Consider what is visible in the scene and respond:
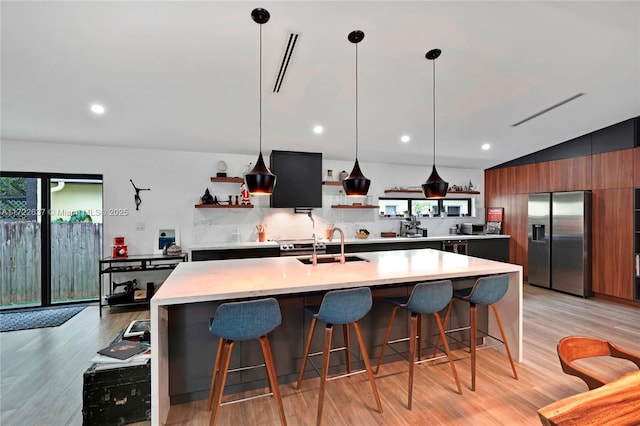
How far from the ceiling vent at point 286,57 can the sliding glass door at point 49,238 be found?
124 inches

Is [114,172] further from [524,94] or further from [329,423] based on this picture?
[524,94]

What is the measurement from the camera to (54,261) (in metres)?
4.28

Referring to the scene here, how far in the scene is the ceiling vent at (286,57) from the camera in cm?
248

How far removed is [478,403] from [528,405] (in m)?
0.33

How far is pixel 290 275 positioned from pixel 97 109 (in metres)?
2.96

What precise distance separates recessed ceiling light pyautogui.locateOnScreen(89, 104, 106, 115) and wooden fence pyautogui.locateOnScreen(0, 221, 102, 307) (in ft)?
5.83

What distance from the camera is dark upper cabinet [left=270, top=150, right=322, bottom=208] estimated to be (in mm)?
4730

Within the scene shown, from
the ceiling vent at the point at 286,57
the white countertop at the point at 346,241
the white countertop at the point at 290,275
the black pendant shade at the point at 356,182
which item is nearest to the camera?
the white countertop at the point at 290,275

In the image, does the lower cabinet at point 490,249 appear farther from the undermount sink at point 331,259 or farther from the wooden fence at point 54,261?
the wooden fence at point 54,261

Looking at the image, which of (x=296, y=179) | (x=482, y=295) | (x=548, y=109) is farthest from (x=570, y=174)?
(x=296, y=179)

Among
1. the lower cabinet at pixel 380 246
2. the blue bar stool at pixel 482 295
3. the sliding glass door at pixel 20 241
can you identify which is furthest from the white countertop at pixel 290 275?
the sliding glass door at pixel 20 241

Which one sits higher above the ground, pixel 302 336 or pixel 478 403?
pixel 302 336

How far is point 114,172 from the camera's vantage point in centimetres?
445

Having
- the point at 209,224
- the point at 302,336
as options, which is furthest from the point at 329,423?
the point at 209,224
